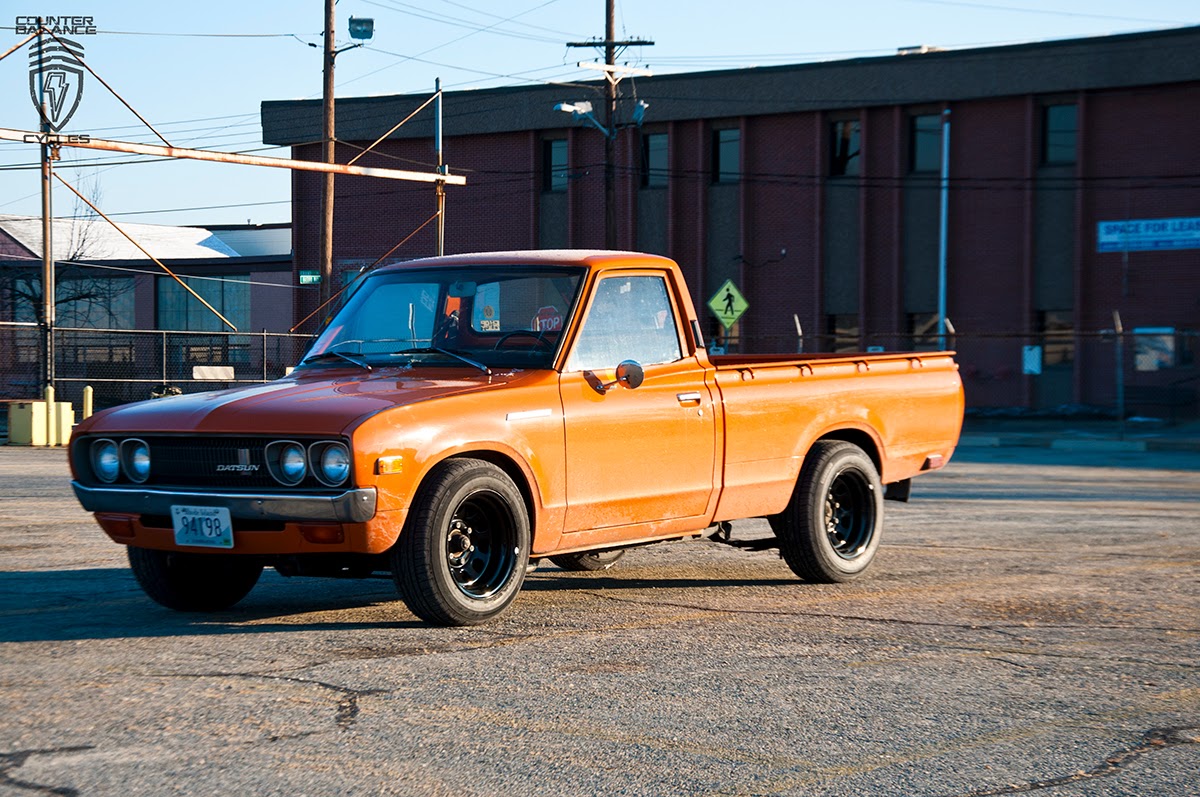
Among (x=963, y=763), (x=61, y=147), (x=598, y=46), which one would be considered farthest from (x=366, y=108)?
(x=963, y=763)

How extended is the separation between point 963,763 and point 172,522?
151 inches

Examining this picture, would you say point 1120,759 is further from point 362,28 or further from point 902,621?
point 362,28

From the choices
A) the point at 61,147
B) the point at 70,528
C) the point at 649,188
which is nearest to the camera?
the point at 70,528

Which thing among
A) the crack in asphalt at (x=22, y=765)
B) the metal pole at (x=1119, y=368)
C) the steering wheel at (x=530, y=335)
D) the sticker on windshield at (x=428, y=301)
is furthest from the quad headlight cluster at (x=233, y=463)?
the metal pole at (x=1119, y=368)

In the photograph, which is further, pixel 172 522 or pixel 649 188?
pixel 649 188

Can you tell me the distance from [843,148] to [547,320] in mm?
33618

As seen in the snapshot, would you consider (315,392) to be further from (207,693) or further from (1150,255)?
(1150,255)

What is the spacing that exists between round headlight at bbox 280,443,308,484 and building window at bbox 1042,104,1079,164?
110ft

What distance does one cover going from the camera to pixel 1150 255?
35.8 metres

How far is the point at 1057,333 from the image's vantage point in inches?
1389

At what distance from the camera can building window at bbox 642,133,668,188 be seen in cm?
4312

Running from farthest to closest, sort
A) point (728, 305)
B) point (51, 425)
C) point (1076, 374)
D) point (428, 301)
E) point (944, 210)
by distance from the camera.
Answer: point (944, 210) < point (1076, 374) < point (728, 305) < point (51, 425) < point (428, 301)

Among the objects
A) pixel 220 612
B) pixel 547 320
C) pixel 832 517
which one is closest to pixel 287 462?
pixel 220 612

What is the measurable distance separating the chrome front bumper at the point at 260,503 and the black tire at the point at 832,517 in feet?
10.2
